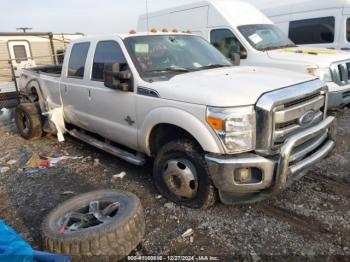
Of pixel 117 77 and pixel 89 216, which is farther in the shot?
pixel 117 77

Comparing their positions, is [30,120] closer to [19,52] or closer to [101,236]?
[101,236]

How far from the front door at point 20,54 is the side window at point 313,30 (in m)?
8.67

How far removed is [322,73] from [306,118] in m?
3.42

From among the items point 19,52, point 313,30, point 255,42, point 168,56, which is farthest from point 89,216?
point 19,52

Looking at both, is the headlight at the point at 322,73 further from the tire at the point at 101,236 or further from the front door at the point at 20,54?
the front door at the point at 20,54

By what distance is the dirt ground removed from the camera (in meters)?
2.94

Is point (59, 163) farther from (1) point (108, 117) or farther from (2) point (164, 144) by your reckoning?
(2) point (164, 144)

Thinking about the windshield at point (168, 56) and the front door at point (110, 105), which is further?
the front door at point (110, 105)

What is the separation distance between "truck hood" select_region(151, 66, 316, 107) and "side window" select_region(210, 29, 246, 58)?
393cm

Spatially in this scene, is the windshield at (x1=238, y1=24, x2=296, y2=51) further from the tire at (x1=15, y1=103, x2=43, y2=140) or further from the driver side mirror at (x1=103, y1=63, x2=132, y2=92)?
the tire at (x1=15, y1=103, x2=43, y2=140)

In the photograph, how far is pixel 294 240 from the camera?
9.83 ft

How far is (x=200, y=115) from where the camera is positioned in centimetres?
313

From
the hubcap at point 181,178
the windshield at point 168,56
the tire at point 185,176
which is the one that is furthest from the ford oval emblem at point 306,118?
the windshield at point 168,56

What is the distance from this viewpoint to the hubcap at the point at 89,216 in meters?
3.02
